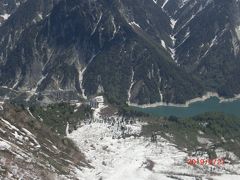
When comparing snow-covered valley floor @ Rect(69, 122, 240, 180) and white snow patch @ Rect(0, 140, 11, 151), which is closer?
white snow patch @ Rect(0, 140, 11, 151)

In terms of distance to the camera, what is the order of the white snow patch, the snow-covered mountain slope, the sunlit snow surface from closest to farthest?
1. the snow-covered mountain slope
2. the white snow patch
3. the sunlit snow surface

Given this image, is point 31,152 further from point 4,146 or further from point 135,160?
point 135,160

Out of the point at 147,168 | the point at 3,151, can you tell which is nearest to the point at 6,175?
the point at 3,151

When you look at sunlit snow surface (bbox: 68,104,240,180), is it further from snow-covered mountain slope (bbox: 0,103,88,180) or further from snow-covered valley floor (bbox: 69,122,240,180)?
snow-covered mountain slope (bbox: 0,103,88,180)

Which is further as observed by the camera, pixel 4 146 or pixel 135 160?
pixel 135 160

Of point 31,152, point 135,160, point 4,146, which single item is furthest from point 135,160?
point 4,146

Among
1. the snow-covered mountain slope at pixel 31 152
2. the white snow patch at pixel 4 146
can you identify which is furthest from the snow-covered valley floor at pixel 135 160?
the white snow patch at pixel 4 146

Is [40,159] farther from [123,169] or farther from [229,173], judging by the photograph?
[229,173]

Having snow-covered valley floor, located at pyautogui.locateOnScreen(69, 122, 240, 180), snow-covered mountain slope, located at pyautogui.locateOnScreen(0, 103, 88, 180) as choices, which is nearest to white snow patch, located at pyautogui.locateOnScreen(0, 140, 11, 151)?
snow-covered mountain slope, located at pyautogui.locateOnScreen(0, 103, 88, 180)

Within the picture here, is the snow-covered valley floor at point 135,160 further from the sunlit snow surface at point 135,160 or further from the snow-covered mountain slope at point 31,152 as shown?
the snow-covered mountain slope at point 31,152
